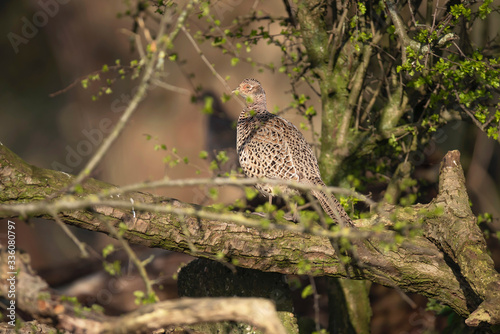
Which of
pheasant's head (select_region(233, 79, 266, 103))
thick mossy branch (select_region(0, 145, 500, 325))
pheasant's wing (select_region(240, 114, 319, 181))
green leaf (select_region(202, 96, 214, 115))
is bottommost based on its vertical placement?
thick mossy branch (select_region(0, 145, 500, 325))

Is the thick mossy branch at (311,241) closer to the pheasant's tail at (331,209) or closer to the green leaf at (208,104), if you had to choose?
the pheasant's tail at (331,209)

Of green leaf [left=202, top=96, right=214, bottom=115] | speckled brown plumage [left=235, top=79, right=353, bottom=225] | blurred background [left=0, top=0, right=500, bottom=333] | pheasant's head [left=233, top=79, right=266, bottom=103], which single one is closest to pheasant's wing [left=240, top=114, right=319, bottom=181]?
speckled brown plumage [left=235, top=79, right=353, bottom=225]

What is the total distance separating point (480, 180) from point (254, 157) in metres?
4.57

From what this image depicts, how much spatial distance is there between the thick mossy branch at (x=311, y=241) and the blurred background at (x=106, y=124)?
355 centimetres

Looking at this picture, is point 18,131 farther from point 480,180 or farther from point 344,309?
point 480,180

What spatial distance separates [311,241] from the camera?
15.0 feet

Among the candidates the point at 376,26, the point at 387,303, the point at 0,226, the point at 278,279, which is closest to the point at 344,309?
the point at 278,279

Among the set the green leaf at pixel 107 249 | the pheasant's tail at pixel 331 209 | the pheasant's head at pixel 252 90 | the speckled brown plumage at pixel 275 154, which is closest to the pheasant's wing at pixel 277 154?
the speckled brown plumage at pixel 275 154

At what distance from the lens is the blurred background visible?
8203mm

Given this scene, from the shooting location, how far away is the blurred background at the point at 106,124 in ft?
26.9

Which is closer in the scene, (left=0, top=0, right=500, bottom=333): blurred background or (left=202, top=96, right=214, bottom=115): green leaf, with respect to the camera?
(left=202, top=96, right=214, bottom=115): green leaf

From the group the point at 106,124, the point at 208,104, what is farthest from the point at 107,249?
the point at 106,124

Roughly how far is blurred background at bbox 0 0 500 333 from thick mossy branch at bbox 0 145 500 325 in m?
3.55

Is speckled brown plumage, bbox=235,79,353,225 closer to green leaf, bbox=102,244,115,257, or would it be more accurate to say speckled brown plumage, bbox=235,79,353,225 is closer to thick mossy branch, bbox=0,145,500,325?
thick mossy branch, bbox=0,145,500,325
